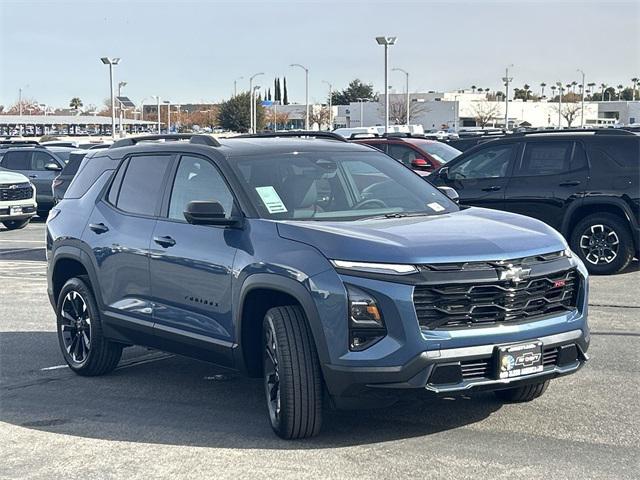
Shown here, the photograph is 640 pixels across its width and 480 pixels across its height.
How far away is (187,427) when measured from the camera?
6.34 meters

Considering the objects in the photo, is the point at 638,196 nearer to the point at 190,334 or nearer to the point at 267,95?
the point at 190,334

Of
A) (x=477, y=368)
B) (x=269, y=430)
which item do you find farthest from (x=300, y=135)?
(x=477, y=368)

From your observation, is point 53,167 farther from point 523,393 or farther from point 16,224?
point 523,393

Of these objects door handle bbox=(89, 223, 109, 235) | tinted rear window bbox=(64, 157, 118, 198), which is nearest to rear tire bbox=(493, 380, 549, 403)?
door handle bbox=(89, 223, 109, 235)

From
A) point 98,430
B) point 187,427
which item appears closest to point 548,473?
point 187,427

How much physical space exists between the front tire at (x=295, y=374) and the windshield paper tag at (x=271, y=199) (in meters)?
A: 0.83

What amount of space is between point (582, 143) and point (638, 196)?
1080mm

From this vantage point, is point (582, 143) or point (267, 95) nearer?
point (582, 143)

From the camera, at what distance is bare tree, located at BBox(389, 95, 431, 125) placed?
97.6 m

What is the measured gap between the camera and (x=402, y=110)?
9906 cm

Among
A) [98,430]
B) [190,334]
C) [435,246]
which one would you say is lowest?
[98,430]

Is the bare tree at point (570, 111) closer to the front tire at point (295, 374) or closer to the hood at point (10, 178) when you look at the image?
the hood at point (10, 178)

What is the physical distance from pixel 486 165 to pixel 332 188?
7.47 m

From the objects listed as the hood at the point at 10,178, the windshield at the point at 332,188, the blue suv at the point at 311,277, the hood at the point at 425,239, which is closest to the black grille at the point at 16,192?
the hood at the point at 10,178
